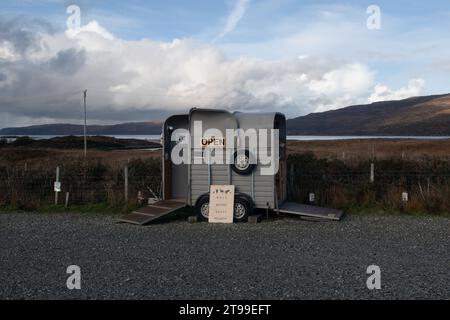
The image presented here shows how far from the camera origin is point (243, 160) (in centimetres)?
1399

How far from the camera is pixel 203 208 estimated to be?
47.0 ft

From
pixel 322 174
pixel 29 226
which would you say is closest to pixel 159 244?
pixel 29 226

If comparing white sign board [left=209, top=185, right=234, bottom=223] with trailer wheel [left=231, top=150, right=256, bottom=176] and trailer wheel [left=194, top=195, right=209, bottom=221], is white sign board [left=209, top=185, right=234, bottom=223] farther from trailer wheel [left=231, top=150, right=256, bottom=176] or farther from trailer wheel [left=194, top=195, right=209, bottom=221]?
trailer wheel [left=231, top=150, right=256, bottom=176]

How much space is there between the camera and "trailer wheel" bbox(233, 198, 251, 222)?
1409cm

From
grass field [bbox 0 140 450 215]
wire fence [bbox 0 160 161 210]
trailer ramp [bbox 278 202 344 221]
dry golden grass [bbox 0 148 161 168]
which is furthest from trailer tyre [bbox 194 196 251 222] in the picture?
dry golden grass [bbox 0 148 161 168]

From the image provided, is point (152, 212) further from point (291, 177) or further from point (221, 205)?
point (291, 177)

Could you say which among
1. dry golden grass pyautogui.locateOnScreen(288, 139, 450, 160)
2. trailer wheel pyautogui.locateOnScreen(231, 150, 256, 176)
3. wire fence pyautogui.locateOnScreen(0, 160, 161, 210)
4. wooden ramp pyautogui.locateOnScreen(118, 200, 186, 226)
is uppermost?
dry golden grass pyautogui.locateOnScreen(288, 139, 450, 160)

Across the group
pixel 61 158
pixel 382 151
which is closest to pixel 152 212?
pixel 61 158

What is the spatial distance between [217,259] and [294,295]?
264 cm

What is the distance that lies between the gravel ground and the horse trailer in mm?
523

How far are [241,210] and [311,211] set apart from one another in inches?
70.4
